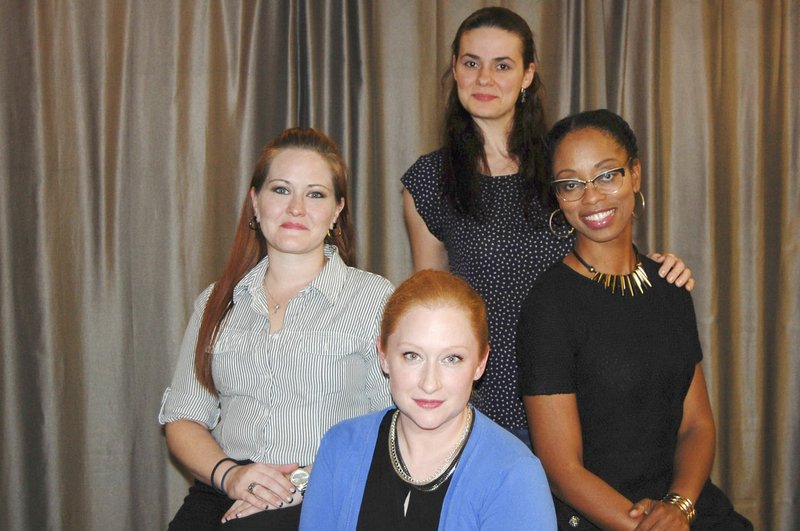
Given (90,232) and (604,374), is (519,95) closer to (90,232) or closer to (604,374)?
(604,374)

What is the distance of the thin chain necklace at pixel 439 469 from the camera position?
1.67m

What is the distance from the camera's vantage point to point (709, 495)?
80.8 inches

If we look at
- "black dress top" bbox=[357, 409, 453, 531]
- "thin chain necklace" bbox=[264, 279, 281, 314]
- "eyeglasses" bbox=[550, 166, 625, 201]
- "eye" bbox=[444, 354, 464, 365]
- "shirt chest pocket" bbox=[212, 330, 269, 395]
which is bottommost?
"black dress top" bbox=[357, 409, 453, 531]

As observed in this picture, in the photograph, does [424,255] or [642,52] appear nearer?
[424,255]

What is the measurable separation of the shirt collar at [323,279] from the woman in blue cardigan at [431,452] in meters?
0.44

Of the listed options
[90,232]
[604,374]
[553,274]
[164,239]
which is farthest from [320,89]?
[604,374]

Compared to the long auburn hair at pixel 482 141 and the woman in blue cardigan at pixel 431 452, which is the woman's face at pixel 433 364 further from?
the long auburn hair at pixel 482 141

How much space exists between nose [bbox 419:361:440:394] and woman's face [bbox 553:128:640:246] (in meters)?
0.62

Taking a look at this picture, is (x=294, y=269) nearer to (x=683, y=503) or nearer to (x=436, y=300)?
(x=436, y=300)

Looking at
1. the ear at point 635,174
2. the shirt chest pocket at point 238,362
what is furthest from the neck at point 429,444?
the ear at point 635,174

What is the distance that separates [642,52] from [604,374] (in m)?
1.79

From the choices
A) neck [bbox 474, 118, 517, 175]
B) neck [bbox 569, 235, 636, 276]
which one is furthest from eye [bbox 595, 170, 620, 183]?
neck [bbox 474, 118, 517, 175]

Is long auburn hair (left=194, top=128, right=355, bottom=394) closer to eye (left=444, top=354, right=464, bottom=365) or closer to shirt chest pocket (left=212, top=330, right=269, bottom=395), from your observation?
shirt chest pocket (left=212, top=330, right=269, bottom=395)

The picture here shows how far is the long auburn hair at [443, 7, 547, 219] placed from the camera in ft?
7.79
